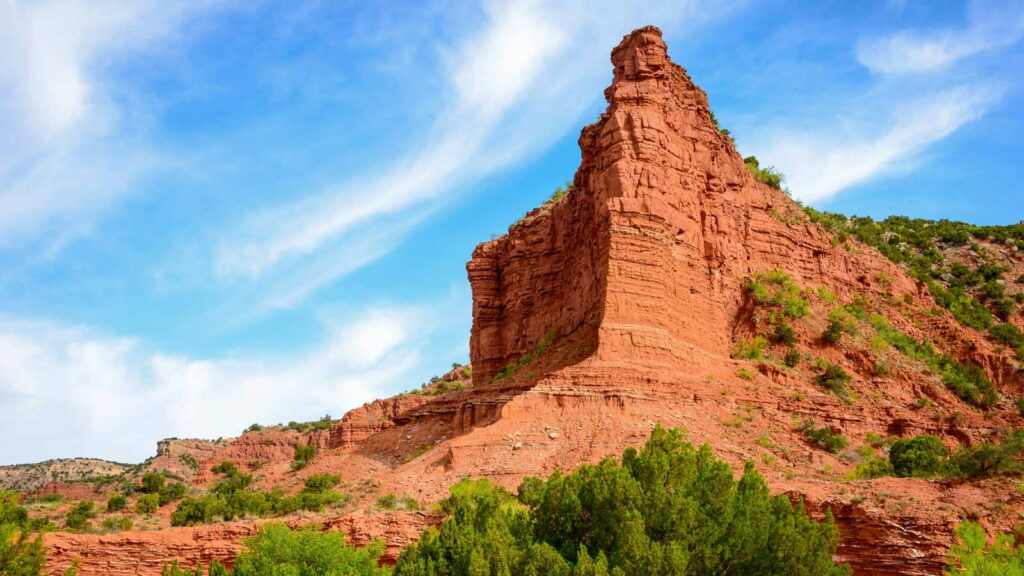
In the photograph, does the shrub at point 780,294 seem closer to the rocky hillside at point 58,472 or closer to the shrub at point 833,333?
the shrub at point 833,333

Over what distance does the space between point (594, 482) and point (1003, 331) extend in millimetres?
43882

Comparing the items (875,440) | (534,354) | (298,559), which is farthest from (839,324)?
(298,559)

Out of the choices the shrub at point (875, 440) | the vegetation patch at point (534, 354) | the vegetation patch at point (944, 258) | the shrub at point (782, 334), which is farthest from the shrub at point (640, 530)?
the vegetation patch at point (944, 258)

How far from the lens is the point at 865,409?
42625 millimetres

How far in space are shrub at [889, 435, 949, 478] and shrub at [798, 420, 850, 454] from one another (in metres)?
1.84

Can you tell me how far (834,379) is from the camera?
45625mm

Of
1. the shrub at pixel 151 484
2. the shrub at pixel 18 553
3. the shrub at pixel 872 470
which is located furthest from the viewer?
the shrub at pixel 151 484

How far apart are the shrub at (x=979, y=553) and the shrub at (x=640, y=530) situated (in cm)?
295

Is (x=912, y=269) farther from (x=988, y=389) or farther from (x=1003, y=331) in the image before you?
(x=988, y=389)

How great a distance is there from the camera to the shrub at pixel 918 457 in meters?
35.7

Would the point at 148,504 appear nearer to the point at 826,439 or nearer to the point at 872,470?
the point at 826,439

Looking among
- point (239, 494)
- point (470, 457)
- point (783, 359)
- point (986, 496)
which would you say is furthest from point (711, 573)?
point (239, 494)

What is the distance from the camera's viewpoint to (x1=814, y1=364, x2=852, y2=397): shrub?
4497cm

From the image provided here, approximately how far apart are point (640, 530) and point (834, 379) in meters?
25.8
